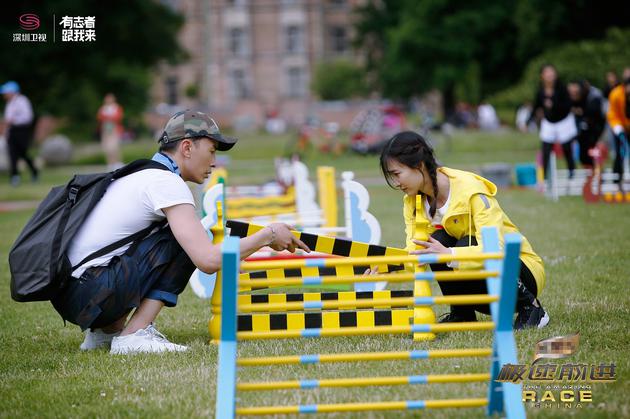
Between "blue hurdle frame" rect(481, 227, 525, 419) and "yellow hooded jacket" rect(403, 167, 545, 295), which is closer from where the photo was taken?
"blue hurdle frame" rect(481, 227, 525, 419)

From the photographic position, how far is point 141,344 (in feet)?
17.8

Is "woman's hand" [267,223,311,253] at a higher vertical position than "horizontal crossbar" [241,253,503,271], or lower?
lower

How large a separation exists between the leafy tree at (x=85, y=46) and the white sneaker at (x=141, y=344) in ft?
91.2

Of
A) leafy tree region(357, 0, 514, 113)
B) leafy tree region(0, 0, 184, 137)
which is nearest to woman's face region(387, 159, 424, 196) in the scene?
leafy tree region(0, 0, 184, 137)

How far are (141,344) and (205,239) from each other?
1.10 meters

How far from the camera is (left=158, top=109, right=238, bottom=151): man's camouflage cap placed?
5.20m

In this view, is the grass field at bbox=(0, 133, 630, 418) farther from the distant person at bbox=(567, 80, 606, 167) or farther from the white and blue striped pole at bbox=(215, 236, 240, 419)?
the distant person at bbox=(567, 80, 606, 167)

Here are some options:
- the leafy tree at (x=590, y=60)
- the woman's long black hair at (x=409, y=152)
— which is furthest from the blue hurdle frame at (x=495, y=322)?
the leafy tree at (x=590, y=60)

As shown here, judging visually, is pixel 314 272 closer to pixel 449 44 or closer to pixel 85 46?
pixel 85 46

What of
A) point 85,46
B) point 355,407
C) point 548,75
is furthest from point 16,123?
point 355,407

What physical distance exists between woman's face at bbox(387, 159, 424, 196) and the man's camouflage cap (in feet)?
3.16

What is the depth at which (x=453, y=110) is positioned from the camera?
5834 centimetres

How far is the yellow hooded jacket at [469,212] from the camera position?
5227 mm

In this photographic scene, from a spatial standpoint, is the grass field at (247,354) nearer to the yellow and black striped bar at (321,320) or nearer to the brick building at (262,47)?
the yellow and black striped bar at (321,320)
